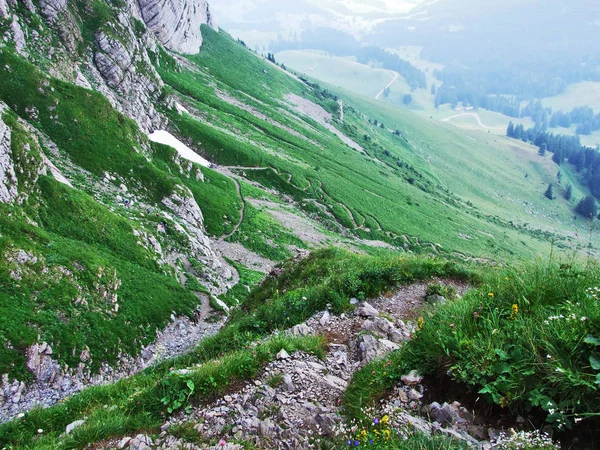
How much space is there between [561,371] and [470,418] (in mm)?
1604

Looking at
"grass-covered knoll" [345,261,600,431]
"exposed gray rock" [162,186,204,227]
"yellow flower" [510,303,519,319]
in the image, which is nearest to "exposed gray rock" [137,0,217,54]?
"exposed gray rock" [162,186,204,227]

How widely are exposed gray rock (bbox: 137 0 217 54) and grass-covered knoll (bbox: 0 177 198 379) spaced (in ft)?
419

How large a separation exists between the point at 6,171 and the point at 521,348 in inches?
1427

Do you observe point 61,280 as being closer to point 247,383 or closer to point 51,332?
point 51,332

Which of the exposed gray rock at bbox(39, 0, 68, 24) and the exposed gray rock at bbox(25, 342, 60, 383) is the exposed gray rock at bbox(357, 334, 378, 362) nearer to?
the exposed gray rock at bbox(25, 342, 60, 383)

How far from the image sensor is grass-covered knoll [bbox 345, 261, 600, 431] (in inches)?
189

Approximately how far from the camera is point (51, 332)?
73.9 ft

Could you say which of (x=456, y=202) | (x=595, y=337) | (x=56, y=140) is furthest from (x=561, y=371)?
(x=456, y=202)

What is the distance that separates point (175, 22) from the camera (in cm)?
14338

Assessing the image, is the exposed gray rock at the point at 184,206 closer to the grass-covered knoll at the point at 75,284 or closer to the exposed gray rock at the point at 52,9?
the grass-covered knoll at the point at 75,284

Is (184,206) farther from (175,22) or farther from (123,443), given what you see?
(175,22)

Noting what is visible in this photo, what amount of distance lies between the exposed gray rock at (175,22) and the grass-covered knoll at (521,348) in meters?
158

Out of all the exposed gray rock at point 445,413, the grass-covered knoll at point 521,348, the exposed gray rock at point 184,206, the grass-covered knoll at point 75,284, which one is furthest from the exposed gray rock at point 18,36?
the exposed gray rock at point 445,413

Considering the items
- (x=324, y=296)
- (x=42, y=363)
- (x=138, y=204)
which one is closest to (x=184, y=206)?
(x=138, y=204)
